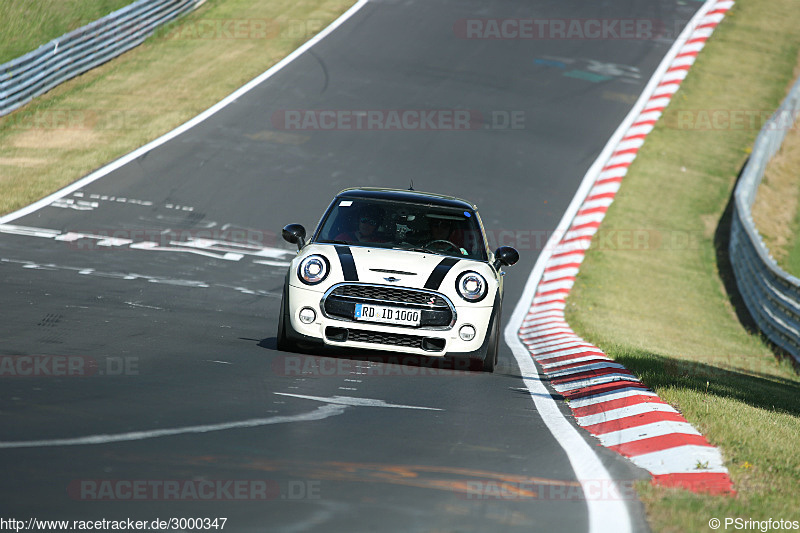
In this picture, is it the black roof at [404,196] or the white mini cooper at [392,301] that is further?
the black roof at [404,196]

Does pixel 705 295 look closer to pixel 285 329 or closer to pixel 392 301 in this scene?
pixel 392 301

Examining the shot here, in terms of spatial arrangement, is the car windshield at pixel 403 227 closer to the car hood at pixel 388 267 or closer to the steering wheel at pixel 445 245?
the steering wheel at pixel 445 245

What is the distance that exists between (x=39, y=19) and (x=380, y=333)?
66.7 ft

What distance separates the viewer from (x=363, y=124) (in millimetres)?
21297

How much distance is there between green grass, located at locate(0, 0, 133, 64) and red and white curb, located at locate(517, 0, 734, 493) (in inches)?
510

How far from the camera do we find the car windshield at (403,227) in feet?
31.4

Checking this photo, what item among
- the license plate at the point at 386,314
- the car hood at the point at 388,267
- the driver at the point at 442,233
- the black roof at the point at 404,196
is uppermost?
the black roof at the point at 404,196

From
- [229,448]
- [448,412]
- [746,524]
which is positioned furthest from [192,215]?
[746,524]

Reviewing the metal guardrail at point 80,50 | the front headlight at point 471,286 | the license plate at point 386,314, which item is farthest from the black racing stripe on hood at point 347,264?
the metal guardrail at point 80,50

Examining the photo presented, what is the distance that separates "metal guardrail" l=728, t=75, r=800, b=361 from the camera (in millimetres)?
14328

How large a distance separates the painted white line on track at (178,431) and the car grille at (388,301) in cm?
195

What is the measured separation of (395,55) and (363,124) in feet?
16.5

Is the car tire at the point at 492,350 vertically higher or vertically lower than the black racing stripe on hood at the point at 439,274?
lower

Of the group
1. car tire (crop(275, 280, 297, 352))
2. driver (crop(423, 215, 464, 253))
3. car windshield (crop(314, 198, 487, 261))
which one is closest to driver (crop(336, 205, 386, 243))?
car windshield (crop(314, 198, 487, 261))
